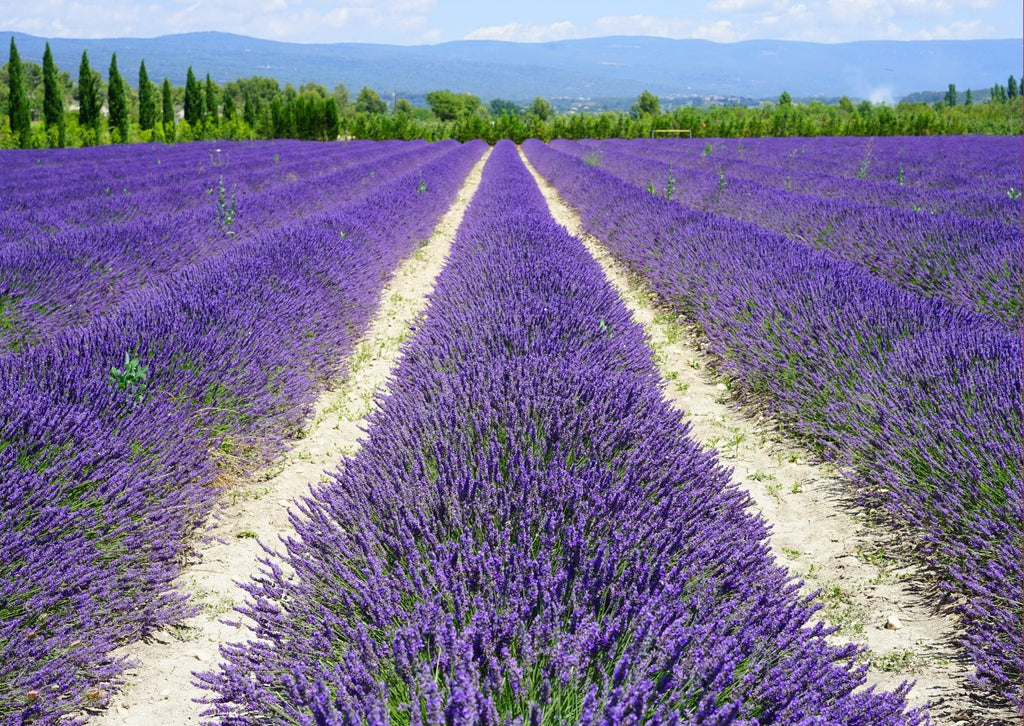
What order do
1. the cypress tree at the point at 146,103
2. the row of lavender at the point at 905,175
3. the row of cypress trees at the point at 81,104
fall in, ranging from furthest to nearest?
the cypress tree at the point at 146,103 < the row of cypress trees at the point at 81,104 < the row of lavender at the point at 905,175

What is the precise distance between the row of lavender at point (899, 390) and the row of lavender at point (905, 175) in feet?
10.2

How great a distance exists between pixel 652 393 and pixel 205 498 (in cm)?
174

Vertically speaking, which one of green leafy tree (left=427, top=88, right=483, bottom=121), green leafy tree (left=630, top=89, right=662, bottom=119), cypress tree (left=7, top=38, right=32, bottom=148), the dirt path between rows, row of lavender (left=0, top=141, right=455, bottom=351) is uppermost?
green leafy tree (left=427, top=88, right=483, bottom=121)

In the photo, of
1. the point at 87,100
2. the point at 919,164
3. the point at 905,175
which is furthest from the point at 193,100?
the point at 905,175

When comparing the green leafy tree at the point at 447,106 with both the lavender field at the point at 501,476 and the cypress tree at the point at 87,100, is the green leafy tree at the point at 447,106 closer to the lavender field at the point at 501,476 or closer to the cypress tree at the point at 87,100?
the cypress tree at the point at 87,100

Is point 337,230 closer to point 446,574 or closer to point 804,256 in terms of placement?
point 804,256

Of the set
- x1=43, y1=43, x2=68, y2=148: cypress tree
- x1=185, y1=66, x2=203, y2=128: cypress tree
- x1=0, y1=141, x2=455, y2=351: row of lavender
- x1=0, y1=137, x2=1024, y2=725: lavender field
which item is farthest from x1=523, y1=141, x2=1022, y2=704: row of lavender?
x1=185, y1=66, x2=203, y2=128: cypress tree

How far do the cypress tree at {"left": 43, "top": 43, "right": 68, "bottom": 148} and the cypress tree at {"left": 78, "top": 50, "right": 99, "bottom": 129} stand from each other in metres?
1.05

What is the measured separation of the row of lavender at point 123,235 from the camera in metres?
4.39

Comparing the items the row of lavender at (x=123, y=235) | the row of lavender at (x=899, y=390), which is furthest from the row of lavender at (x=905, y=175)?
the row of lavender at (x=123, y=235)

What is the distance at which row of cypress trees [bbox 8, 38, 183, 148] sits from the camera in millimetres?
24219

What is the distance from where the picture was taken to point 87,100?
29188 mm

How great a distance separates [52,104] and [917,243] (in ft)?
104

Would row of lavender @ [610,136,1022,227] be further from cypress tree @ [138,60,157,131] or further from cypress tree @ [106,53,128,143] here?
cypress tree @ [138,60,157,131]
